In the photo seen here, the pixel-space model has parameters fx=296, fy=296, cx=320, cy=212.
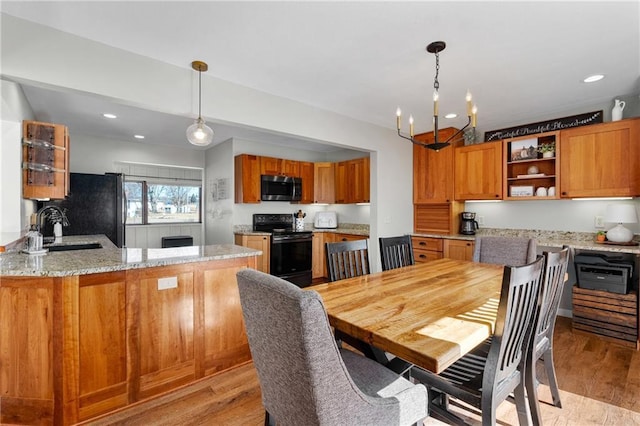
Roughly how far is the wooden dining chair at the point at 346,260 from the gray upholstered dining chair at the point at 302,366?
0.99 metres

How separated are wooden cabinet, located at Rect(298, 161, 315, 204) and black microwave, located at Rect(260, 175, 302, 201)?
10 centimetres

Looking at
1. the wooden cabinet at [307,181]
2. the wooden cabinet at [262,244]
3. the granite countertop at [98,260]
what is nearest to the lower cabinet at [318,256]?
the wooden cabinet at [307,181]

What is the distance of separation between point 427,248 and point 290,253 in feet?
6.85

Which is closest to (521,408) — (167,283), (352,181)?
(167,283)

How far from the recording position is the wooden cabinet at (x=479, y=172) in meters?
3.94

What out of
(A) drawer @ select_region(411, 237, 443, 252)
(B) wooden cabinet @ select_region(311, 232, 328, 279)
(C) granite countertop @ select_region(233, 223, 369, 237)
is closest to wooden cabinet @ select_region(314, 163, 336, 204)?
(C) granite countertop @ select_region(233, 223, 369, 237)

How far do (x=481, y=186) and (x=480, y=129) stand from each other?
3.10ft

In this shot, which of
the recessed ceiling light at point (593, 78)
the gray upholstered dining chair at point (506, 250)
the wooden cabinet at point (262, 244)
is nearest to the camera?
the gray upholstered dining chair at point (506, 250)

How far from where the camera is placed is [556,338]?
2918 mm

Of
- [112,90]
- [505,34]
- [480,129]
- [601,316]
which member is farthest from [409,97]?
[601,316]

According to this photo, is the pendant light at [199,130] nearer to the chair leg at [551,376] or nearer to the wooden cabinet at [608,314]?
the chair leg at [551,376]

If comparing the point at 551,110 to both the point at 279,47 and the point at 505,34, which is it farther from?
the point at 279,47

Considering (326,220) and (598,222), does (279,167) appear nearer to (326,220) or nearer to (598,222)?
(326,220)

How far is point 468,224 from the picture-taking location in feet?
14.0
